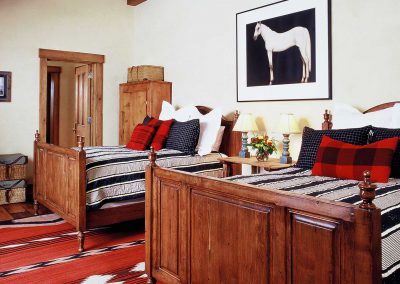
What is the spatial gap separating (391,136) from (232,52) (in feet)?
7.58

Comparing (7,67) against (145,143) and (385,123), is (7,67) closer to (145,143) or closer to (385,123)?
(145,143)

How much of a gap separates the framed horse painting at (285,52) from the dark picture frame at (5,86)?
10.2ft

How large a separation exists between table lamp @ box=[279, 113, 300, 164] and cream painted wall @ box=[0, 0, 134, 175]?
338 cm

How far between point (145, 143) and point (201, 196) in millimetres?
2384

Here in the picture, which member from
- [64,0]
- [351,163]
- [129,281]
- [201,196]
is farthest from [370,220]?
[64,0]

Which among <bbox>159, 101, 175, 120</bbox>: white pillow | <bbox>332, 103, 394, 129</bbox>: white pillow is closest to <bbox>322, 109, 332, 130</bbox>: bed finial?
<bbox>332, 103, 394, 129</bbox>: white pillow

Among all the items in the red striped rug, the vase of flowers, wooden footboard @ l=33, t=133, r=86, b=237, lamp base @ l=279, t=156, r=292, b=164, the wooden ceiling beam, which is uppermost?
the wooden ceiling beam

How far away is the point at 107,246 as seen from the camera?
11.1 ft

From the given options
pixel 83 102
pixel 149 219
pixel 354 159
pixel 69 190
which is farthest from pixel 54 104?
pixel 354 159

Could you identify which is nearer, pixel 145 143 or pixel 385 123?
pixel 385 123

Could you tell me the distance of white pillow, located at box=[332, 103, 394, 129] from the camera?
3.01 meters

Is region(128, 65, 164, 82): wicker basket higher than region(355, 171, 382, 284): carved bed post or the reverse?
higher

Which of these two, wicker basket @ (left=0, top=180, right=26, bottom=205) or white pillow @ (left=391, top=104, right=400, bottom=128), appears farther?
wicker basket @ (left=0, top=180, right=26, bottom=205)

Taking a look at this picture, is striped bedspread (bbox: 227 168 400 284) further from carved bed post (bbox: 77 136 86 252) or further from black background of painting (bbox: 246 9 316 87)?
carved bed post (bbox: 77 136 86 252)
